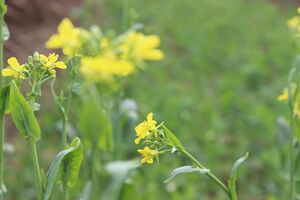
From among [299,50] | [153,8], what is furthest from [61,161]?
[153,8]

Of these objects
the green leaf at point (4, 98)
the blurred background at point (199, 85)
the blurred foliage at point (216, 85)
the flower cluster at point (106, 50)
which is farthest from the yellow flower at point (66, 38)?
the blurred foliage at point (216, 85)

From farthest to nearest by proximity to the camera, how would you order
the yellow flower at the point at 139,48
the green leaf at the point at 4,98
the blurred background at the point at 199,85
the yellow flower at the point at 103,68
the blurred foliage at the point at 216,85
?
1. the blurred foliage at the point at 216,85
2. the blurred background at the point at 199,85
3. the green leaf at the point at 4,98
4. the yellow flower at the point at 139,48
5. the yellow flower at the point at 103,68

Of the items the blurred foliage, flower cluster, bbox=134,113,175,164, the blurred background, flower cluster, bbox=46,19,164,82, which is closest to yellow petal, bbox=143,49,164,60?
flower cluster, bbox=46,19,164,82

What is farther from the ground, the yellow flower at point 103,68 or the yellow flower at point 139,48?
the yellow flower at point 139,48

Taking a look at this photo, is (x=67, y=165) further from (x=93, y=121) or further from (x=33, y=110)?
(x=93, y=121)

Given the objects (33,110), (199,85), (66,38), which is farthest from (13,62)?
(199,85)

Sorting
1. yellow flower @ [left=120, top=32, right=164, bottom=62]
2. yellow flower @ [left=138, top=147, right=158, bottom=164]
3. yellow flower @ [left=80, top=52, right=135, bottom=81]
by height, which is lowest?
yellow flower @ [left=138, top=147, right=158, bottom=164]

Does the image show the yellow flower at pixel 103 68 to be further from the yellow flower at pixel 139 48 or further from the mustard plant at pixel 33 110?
the mustard plant at pixel 33 110

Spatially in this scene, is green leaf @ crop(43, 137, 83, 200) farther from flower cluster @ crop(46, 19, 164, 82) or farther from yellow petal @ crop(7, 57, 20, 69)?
flower cluster @ crop(46, 19, 164, 82)
